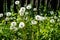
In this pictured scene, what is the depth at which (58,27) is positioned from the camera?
4848 millimetres

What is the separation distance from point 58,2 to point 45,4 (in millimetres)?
318

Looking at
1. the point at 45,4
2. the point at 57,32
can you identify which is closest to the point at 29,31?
the point at 57,32

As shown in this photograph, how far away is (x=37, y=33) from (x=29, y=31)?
0.23 meters

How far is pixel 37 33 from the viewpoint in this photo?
177 inches

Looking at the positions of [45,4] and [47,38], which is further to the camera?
[45,4]

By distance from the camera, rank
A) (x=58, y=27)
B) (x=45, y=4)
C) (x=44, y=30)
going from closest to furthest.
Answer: (x=44, y=30), (x=58, y=27), (x=45, y=4)

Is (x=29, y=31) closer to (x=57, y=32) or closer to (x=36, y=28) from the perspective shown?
(x=36, y=28)

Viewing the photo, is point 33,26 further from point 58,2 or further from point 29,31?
point 58,2

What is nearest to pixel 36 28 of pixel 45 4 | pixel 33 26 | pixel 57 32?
pixel 33 26

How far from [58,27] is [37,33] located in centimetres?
54

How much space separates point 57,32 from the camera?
4.60 metres

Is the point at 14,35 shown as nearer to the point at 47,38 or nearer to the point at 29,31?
the point at 29,31

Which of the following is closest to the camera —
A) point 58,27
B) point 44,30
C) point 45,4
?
point 44,30

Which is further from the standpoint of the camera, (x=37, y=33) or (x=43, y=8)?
(x=43, y=8)
